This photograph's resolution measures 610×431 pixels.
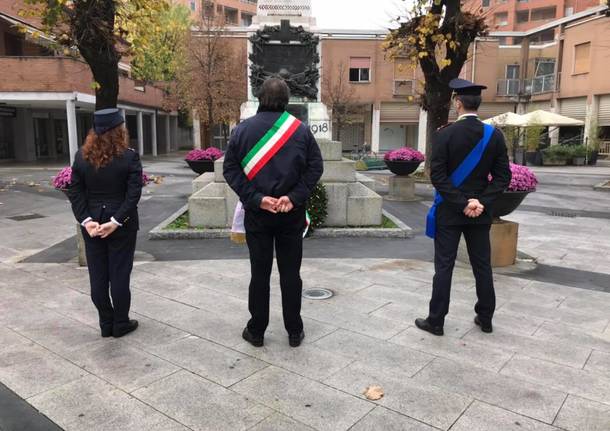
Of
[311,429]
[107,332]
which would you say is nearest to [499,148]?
[311,429]

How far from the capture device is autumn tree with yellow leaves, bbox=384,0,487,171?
1306 cm

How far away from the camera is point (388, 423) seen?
9.48 feet

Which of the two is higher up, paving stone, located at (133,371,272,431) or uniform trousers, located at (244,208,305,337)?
uniform trousers, located at (244,208,305,337)

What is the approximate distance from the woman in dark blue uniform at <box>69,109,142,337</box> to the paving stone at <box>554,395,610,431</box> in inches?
125

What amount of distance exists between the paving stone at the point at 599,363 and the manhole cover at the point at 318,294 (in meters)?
2.33

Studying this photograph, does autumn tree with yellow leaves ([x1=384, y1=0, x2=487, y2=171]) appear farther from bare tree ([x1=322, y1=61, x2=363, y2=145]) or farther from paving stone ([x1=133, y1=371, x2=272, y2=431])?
bare tree ([x1=322, y1=61, x2=363, y2=145])

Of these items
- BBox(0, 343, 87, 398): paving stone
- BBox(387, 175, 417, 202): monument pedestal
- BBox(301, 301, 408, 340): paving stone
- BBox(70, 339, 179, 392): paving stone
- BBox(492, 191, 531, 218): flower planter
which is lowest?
BBox(0, 343, 87, 398): paving stone

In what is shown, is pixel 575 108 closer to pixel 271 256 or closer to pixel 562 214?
pixel 562 214

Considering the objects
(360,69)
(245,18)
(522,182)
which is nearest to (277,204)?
(522,182)

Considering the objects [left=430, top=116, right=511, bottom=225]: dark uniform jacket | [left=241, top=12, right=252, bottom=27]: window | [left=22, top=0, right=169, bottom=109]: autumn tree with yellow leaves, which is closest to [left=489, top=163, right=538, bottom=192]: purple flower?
[left=430, top=116, right=511, bottom=225]: dark uniform jacket

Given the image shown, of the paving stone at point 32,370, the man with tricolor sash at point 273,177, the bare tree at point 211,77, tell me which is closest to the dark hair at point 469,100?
the man with tricolor sash at point 273,177

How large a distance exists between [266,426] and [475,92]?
2.84 meters

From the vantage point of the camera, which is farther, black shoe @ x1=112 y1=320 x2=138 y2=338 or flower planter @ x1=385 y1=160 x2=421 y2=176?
flower planter @ x1=385 y1=160 x2=421 y2=176

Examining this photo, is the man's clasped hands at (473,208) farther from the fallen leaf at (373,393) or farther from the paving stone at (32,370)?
the paving stone at (32,370)
